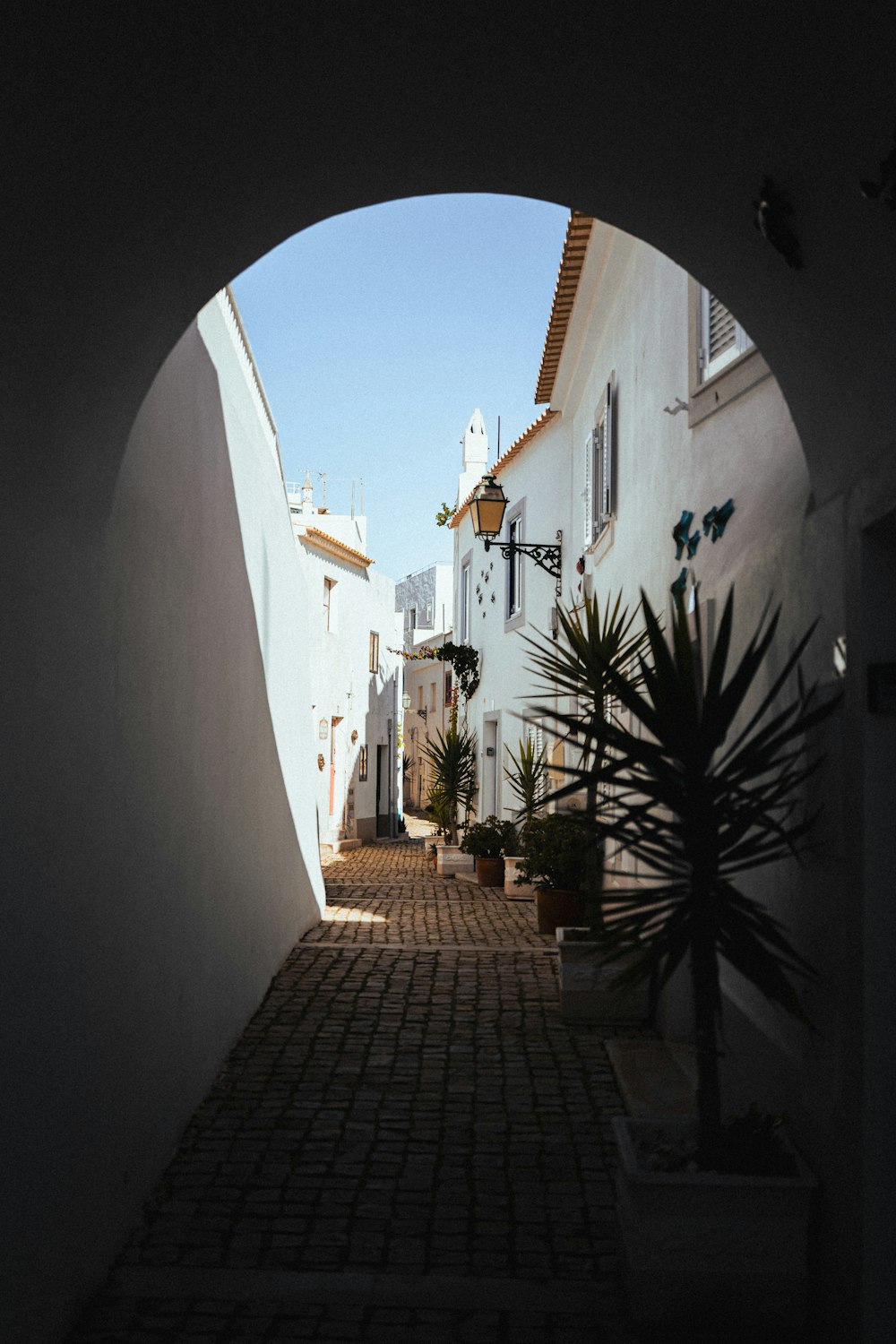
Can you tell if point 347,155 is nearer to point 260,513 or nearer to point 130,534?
point 130,534

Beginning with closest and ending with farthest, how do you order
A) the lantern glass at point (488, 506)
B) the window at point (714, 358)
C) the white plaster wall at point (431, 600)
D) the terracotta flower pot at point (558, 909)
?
the window at point (714, 358) → the terracotta flower pot at point (558, 909) → the lantern glass at point (488, 506) → the white plaster wall at point (431, 600)

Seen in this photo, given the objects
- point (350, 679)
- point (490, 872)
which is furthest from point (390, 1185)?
point (350, 679)

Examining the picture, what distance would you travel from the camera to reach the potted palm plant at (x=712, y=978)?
3350mm

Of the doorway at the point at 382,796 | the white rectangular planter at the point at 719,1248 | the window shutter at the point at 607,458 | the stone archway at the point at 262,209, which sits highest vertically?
Answer: the window shutter at the point at 607,458

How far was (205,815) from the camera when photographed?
5.73m

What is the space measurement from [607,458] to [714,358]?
3677 millimetres

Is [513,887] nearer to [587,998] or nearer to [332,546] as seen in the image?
[587,998]

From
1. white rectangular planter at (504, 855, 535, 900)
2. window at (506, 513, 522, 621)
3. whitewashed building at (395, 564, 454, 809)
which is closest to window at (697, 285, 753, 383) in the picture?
white rectangular planter at (504, 855, 535, 900)

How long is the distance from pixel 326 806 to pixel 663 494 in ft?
52.9

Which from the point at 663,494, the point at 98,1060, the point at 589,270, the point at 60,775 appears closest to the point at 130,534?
the point at 60,775

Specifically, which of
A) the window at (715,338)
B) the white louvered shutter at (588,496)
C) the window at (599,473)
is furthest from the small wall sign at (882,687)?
the white louvered shutter at (588,496)

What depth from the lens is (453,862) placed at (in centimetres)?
1589

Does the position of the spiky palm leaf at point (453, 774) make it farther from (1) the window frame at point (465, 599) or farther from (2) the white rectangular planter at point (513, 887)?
(2) the white rectangular planter at point (513, 887)

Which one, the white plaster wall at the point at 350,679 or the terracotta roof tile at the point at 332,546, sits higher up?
the terracotta roof tile at the point at 332,546
